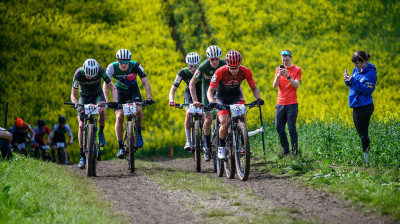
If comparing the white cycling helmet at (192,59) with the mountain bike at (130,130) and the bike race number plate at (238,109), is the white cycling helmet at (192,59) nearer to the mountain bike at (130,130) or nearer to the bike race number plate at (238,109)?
the mountain bike at (130,130)

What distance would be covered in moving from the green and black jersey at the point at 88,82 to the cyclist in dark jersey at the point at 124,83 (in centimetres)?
25

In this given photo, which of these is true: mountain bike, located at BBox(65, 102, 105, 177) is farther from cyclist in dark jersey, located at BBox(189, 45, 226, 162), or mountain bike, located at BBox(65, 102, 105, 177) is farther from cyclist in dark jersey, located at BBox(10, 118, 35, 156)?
cyclist in dark jersey, located at BBox(10, 118, 35, 156)

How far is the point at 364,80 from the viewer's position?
8820mm

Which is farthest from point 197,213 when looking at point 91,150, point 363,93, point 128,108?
point 128,108

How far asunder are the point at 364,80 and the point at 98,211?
539cm

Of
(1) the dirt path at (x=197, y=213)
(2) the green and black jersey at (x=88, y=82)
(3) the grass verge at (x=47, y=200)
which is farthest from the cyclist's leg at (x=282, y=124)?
(3) the grass verge at (x=47, y=200)

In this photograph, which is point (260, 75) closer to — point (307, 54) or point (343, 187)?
point (307, 54)

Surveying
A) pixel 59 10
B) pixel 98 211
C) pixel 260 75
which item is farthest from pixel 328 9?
pixel 98 211

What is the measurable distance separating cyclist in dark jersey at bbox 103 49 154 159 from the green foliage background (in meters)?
6.80

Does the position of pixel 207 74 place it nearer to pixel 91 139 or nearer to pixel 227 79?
pixel 227 79

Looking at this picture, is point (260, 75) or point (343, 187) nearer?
point (343, 187)

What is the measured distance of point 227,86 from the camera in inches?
372

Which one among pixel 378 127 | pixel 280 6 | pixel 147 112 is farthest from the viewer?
pixel 280 6

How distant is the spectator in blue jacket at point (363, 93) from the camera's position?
8797 millimetres
